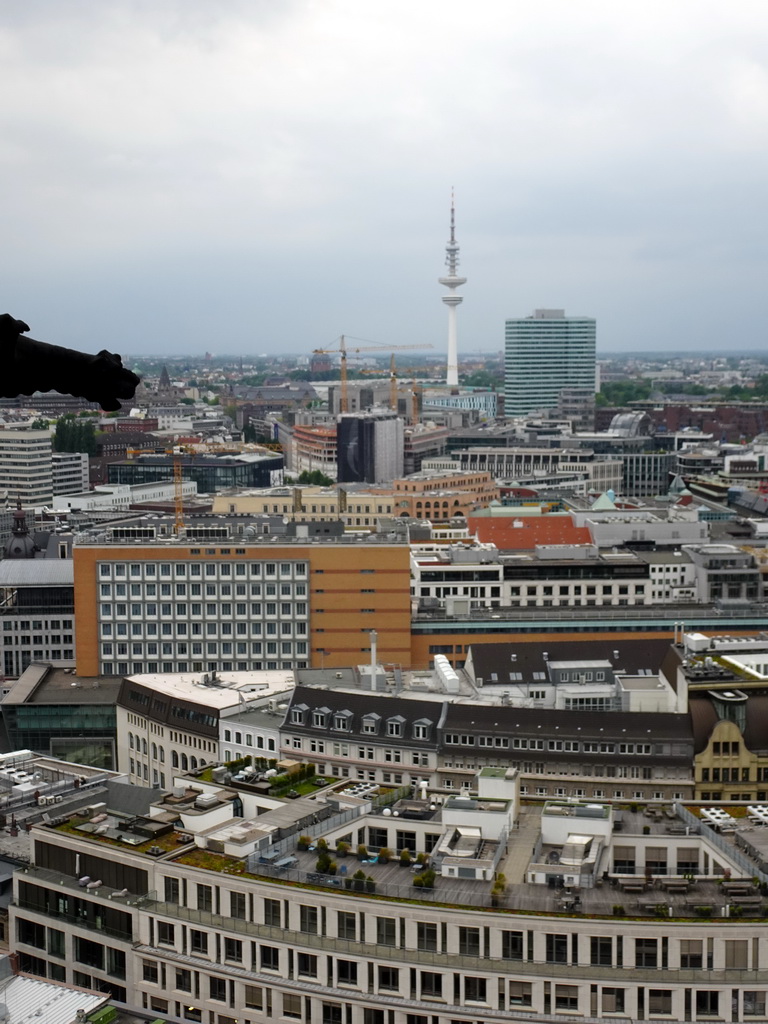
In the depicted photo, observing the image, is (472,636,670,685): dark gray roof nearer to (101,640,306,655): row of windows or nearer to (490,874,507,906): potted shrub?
(101,640,306,655): row of windows

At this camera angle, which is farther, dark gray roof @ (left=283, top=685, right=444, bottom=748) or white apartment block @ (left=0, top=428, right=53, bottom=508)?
white apartment block @ (left=0, top=428, right=53, bottom=508)

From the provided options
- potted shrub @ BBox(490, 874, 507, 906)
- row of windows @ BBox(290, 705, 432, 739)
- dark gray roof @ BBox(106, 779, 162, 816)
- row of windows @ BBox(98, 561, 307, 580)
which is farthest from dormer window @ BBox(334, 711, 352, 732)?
row of windows @ BBox(98, 561, 307, 580)

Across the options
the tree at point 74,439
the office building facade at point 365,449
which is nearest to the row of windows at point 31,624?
the office building facade at point 365,449

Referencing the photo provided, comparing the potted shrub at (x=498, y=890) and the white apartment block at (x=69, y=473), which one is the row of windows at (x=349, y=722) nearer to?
the potted shrub at (x=498, y=890)

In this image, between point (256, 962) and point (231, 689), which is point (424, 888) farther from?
point (231, 689)

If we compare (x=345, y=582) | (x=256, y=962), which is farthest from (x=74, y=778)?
(x=345, y=582)

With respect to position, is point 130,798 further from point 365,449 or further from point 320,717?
point 365,449

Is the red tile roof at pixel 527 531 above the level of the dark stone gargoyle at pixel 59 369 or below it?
below
